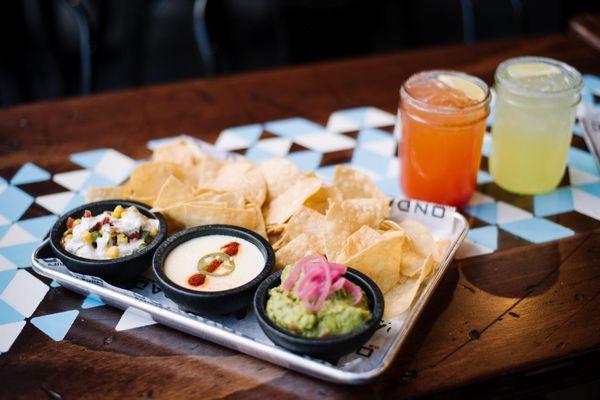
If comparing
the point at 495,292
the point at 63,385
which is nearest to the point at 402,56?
the point at 495,292

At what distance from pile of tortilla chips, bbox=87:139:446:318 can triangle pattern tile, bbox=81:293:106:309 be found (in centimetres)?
29

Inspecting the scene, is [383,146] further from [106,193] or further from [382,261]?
[106,193]

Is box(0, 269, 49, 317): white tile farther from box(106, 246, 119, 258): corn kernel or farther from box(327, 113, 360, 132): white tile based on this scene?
box(327, 113, 360, 132): white tile

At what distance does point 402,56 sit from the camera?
290cm

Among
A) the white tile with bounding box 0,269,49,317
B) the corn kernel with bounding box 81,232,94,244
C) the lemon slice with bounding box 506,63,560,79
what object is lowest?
the white tile with bounding box 0,269,49,317

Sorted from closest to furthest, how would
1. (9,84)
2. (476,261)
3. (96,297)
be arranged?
(96,297) → (476,261) → (9,84)

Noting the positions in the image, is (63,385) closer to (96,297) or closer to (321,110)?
(96,297)

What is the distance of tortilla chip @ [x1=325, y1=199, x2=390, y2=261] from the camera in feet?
5.48

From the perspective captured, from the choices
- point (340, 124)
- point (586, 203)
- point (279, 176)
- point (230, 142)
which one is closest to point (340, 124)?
point (340, 124)

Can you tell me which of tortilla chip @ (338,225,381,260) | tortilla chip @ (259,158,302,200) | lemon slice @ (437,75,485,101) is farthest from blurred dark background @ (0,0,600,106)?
tortilla chip @ (338,225,381,260)

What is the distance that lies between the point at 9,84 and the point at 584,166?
430 cm

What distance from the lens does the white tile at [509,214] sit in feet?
6.37

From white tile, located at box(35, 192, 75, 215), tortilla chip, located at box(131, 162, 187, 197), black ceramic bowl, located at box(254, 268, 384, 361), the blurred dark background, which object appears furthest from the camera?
the blurred dark background

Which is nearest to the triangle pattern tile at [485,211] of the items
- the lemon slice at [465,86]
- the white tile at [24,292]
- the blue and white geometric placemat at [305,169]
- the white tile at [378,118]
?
the blue and white geometric placemat at [305,169]
